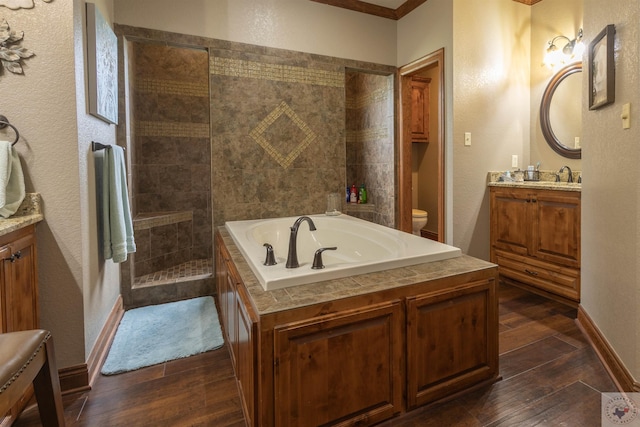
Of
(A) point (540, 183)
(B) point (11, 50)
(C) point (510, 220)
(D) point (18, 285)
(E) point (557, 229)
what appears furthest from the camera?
(C) point (510, 220)

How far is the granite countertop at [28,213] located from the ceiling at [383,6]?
2852mm

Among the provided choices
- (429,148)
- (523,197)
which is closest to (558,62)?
(523,197)

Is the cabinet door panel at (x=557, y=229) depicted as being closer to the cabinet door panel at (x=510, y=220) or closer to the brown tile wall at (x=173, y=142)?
the cabinet door panel at (x=510, y=220)

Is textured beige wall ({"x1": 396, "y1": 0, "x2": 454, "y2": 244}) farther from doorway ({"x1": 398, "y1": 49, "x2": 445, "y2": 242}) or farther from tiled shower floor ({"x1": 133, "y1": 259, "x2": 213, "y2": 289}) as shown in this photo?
tiled shower floor ({"x1": 133, "y1": 259, "x2": 213, "y2": 289})

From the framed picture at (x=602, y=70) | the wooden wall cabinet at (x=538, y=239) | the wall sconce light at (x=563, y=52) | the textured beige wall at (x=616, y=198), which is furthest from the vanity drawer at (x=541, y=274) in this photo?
the wall sconce light at (x=563, y=52)

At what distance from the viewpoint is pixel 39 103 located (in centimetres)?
159

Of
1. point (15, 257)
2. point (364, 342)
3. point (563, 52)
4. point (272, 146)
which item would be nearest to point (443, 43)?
point (563, 52)

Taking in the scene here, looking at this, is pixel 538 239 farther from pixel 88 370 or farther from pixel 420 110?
pixel 88 370

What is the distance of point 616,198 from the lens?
173 cm

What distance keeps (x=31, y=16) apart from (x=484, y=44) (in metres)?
3.28

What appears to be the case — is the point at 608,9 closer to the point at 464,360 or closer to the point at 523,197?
the point at 523,197

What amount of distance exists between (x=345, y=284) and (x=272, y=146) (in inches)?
79.3

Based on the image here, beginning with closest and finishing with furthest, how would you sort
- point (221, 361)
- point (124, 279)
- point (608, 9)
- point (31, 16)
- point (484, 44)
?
point (31, 16) < point (608, 9) < point (221, 361) < point (124, 279) < point (484, 44)

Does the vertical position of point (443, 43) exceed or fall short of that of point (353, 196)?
it exceeds it
